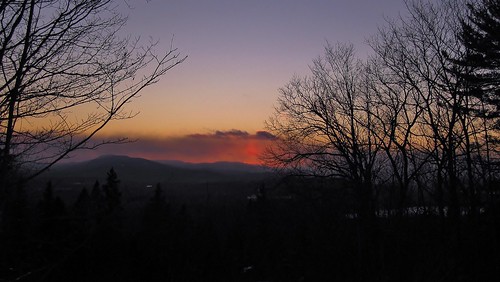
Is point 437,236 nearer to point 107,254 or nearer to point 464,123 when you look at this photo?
point 464,123

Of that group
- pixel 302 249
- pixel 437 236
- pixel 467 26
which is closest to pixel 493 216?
pixel 437 236

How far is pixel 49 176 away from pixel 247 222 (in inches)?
1947

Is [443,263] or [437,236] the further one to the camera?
[437,236]

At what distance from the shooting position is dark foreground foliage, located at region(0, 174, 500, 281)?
3.19 m

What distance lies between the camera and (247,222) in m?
51.5

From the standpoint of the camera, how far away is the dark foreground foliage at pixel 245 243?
3.19 m

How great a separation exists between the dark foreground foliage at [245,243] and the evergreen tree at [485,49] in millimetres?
4861

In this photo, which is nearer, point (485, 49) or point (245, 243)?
point (485, 49)

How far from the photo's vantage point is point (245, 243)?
147ft

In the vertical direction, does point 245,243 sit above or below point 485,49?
below

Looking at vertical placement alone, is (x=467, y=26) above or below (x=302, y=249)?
above

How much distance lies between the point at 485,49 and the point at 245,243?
35821 millimetres

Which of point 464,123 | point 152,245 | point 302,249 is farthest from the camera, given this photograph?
point 152,245

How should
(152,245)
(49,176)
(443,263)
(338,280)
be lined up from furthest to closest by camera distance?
(152,245) < (338,280) < (443,263) < (49,176)
